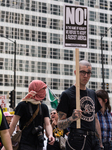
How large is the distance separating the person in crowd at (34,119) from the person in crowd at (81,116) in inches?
15.3

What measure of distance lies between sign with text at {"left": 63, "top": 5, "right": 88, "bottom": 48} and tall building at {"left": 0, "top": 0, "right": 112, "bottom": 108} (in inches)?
1983

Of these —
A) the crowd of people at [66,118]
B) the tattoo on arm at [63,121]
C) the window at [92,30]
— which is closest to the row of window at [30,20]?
the window at [92,30]

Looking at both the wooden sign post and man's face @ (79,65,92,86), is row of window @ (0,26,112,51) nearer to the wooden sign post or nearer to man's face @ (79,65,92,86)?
the wooden sign post

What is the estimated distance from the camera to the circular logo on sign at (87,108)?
5078mm

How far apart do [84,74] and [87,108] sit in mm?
537

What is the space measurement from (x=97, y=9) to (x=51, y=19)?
10.6 meters

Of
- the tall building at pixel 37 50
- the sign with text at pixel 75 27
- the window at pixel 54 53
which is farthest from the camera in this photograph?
the window at pixel 54 53

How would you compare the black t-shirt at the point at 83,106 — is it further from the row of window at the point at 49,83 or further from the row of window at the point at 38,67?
the row of window at the point at 38,67

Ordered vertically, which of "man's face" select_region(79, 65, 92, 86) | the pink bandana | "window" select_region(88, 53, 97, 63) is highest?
"window" select_region(88, 53, 97, 63)

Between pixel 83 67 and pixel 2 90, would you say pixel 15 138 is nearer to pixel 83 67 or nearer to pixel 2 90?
pixel 83 67

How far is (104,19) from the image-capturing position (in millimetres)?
66625

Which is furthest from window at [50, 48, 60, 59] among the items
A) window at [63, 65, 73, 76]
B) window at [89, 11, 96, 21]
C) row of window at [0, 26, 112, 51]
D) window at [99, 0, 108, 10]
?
window at [99, 0, 108, 10]

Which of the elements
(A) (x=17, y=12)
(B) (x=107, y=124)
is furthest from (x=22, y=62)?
(B) (x=107, y=124)

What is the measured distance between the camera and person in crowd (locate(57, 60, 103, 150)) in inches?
195
